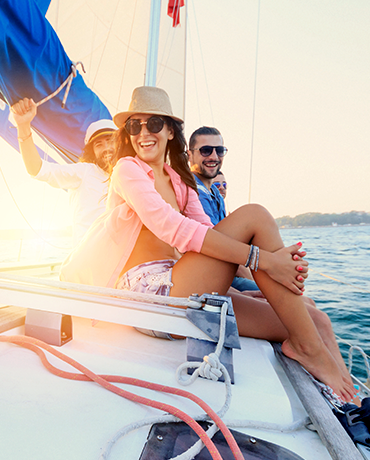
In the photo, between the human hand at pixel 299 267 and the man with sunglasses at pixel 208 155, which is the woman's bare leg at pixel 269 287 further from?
the man with sunglasses at pixel 208 155

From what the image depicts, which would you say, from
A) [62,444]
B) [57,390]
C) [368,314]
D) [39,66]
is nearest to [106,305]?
[57,390]

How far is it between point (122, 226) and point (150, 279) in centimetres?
24

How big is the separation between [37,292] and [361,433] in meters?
0.88

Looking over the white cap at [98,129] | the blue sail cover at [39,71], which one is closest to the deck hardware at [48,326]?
the blue sail cover at [39,71]

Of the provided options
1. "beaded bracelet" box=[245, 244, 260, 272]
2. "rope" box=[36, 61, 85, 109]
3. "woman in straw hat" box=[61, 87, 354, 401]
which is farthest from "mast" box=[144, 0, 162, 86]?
"beaded bracelet" box=[245, 244, 260, 272]

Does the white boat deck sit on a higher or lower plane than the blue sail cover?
lower

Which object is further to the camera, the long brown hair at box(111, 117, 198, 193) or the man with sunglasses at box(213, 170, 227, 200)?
the man with sunglasses at box(213, 170, 227, 200)

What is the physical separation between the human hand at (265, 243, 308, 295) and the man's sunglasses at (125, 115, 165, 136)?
745mm

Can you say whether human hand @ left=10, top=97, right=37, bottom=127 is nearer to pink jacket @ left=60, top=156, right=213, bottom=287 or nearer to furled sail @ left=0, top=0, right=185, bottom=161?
furled sail @ left=0, top=0, right=185, bottom=161

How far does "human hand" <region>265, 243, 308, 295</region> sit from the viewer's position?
881mm

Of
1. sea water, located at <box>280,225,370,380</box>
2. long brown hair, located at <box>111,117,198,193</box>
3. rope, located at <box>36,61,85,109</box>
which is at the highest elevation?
rope, located at <box>36,61,85,109</box>

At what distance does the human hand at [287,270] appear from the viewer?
88 centimetres

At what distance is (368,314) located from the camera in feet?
12.2

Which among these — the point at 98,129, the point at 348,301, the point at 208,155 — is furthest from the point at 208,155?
the point at 348,301
